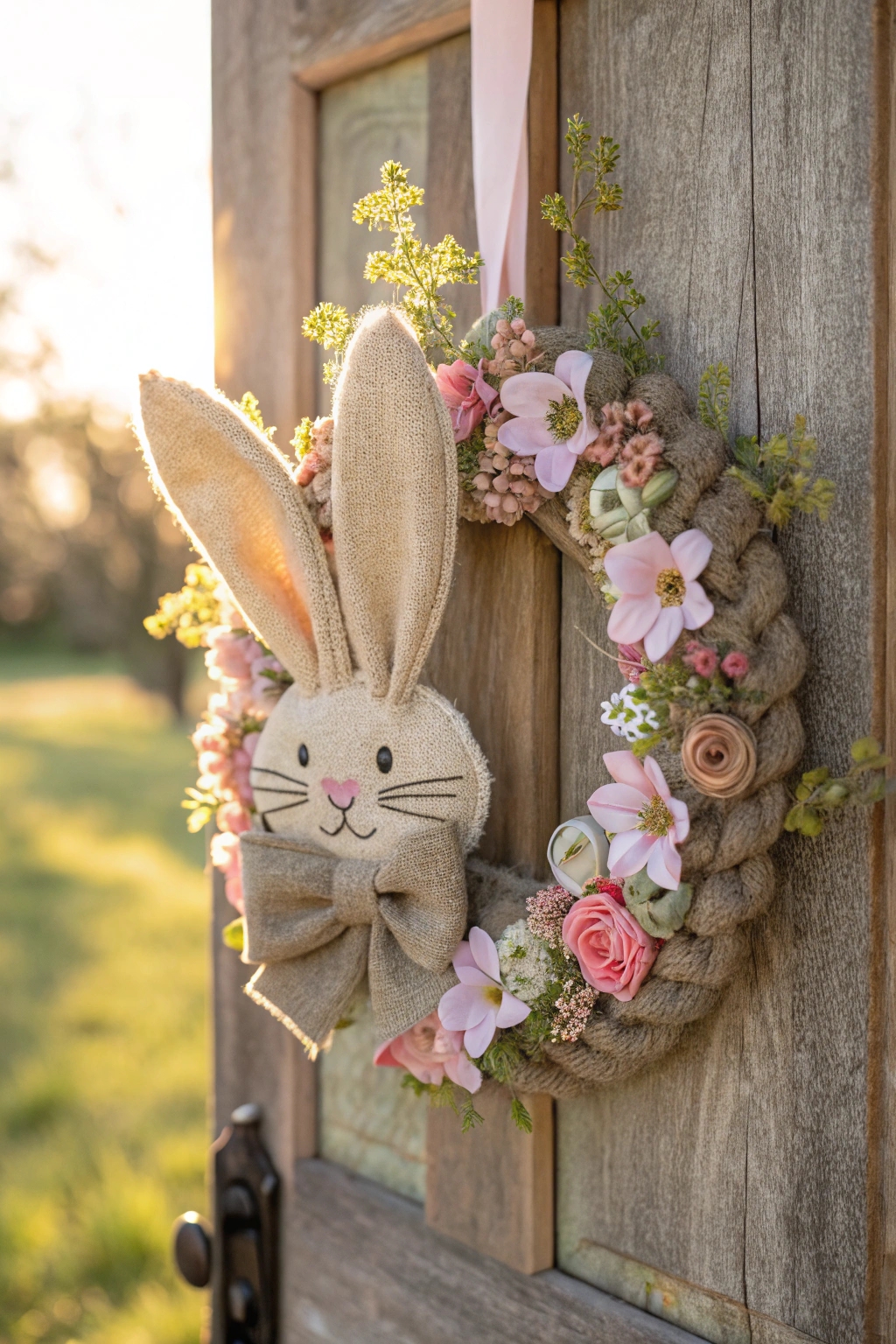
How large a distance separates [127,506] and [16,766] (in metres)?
3.05

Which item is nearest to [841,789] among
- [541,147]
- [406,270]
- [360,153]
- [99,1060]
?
[406,270]

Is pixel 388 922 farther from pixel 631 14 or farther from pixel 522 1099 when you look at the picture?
pixel 631 14

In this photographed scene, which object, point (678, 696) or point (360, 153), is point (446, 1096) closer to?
point (678, 696)

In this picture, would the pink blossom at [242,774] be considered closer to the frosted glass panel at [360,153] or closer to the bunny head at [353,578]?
the bunny head at [353,578]

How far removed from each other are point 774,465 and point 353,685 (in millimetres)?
511

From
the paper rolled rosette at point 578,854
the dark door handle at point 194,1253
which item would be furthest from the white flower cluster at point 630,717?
the dark door handle at point 194,1253

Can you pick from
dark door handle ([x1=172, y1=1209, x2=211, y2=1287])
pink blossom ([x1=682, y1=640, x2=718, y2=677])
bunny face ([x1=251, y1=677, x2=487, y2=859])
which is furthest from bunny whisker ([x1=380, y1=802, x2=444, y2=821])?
dark door handle ([x1=172, y1=1209, x2=211, y2=1287])

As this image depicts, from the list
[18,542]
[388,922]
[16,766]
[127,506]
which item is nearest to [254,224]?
[388,922]

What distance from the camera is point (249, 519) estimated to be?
1.29 m

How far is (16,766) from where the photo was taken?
29.6 feet

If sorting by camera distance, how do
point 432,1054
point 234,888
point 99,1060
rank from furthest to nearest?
point 99,1060, point 234,888, point 432,1054

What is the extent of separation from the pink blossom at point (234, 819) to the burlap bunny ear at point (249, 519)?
24 centimetres

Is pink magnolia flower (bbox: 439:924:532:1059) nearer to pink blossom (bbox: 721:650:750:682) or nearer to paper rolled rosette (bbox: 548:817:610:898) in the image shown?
paper rolled rosette (bbox: 548:817:610:898)

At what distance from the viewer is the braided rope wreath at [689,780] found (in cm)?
103
